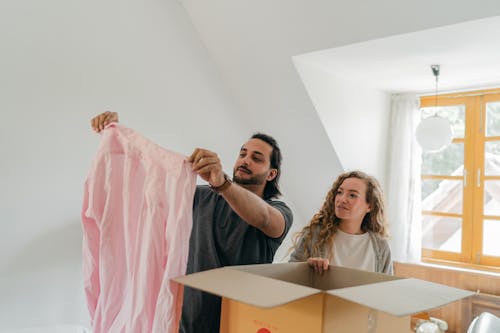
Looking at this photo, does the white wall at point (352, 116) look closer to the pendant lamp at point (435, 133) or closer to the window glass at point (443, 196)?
the window glass at point (443, 196)

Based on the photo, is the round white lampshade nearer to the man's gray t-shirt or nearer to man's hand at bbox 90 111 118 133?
the man's gray t-shirt

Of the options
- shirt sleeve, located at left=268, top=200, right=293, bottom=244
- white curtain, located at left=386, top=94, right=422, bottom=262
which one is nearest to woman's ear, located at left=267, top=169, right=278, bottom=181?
shirt sleeve, located at left=268, top=200, right=293, bottom=244

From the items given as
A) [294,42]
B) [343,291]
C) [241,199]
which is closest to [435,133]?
[294,42]

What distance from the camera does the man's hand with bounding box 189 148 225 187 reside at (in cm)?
107

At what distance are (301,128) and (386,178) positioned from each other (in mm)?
896

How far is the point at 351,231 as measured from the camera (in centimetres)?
202

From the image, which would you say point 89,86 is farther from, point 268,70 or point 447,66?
point 447,66

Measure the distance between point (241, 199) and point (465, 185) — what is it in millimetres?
2726

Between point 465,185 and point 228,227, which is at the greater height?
point 465,185

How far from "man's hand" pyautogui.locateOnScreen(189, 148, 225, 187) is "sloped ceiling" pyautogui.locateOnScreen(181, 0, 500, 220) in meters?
1.49

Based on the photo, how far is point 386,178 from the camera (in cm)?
363

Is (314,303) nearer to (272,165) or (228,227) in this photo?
(228,227)

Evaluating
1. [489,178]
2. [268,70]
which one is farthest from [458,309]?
[268,70]

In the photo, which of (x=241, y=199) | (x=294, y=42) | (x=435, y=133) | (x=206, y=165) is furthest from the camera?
(x=435, y=133)
